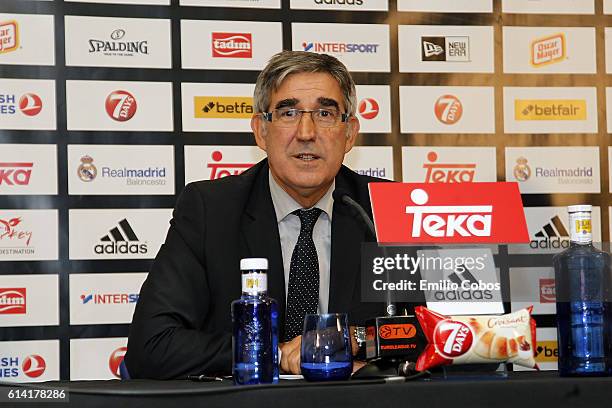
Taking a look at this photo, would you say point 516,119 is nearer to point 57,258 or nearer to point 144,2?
point 144,2

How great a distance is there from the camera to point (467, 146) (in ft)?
12.2

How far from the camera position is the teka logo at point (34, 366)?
3.35 metres

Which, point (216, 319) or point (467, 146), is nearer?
point (216, 319)

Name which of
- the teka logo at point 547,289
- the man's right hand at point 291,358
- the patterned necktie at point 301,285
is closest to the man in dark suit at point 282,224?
the patterned necktie at point 301,285

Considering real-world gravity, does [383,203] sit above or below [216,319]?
above

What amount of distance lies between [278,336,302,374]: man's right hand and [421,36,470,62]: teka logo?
237 cm

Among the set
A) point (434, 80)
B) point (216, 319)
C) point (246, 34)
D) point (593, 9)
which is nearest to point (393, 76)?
point (434, 80)

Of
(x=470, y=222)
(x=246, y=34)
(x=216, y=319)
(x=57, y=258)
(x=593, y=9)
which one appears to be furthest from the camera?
(x=593, y=9)

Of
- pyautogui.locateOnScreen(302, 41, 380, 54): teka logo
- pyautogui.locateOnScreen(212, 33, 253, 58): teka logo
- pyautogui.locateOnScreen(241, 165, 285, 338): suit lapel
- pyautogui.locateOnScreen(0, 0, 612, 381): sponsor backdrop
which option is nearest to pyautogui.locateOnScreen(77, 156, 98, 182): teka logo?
pyautogui.locateOnScreen(0, 0, 612, 381): sponsor backdrop

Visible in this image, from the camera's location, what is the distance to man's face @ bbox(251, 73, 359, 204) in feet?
7.05

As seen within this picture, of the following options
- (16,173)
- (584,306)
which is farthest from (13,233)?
(584,306)

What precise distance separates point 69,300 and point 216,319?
1574mm

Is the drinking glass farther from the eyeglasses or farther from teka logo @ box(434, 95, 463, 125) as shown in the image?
teka logo @ box(434, 95, 463, 125)

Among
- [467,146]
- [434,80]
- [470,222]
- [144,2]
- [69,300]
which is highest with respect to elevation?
[144,2]
